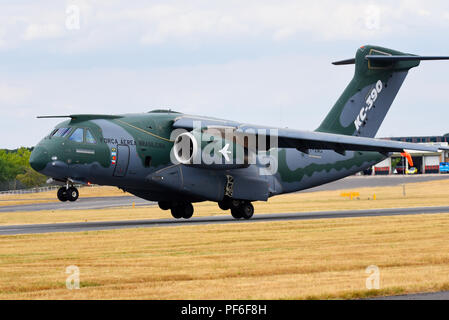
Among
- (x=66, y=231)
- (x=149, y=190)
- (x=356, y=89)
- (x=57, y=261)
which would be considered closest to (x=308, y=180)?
(x=356, y=89)

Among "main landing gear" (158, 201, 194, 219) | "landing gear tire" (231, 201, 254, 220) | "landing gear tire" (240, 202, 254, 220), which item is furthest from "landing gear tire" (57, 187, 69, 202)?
"landing gear tire" (240, 202, 254, 220)

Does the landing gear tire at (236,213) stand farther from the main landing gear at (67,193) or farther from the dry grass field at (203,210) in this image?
the main landing gear at (67,193)

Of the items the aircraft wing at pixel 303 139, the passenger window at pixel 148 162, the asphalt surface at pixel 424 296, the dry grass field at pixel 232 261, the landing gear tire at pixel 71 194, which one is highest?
the aircraft wing at pixel 303 139

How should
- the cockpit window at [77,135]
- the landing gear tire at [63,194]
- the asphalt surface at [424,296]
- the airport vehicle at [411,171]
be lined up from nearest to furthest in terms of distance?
the asphalt surface at [424,296], the landing gear tire at [63,194], the cockpit window at [77,135], the airport vehicle at [411,171]

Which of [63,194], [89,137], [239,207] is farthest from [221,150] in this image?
[63,194]

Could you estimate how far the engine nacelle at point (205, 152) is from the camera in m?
31.4

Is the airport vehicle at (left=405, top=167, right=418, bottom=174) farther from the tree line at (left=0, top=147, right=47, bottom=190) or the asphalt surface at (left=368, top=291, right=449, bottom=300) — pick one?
the asphalt surface at (left=368, top=291, right=449, bottom=300)

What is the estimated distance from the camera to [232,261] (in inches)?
707

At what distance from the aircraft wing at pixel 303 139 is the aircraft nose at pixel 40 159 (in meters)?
6.14

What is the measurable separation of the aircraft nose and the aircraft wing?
6144 millimetres

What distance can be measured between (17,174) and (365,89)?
5125 inches

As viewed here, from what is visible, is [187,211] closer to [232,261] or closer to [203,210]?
[203,210]

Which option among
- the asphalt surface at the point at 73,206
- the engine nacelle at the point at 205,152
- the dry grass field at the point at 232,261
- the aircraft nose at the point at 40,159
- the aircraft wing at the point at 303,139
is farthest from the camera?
the asphalt surface at the point at 73,206

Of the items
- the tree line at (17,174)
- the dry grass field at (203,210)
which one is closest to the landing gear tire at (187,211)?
the dry grass field at (203,210)
